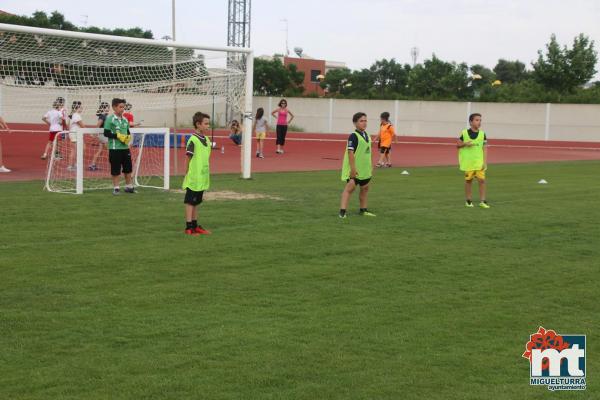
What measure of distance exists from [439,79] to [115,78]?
43.7 metres

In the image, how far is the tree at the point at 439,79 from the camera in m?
60.2

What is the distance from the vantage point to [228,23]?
5306 centimetres

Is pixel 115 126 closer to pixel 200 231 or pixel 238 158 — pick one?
pixel 200 231

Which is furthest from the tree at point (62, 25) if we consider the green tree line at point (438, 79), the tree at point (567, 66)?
the tree at point (567, 66)

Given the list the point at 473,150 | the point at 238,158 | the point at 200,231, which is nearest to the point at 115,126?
the point at 200,231

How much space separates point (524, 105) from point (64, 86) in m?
34.6

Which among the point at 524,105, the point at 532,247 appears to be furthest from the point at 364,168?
the point at 524,105

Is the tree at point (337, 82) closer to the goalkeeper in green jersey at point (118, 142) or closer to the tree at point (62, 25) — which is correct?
the tree at point (62, 25)

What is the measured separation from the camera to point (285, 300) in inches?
293

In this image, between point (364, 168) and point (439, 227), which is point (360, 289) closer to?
point (439, 227)

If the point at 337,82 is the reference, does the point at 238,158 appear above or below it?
below

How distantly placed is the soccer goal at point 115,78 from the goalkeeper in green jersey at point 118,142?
642 millimetres

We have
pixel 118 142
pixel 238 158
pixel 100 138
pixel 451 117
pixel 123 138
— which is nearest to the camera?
pixel 123 138

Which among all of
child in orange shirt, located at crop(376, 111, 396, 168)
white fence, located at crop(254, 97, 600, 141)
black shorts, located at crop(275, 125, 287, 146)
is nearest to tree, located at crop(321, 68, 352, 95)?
white fence, located at crop(254, 97, 600, 141)
